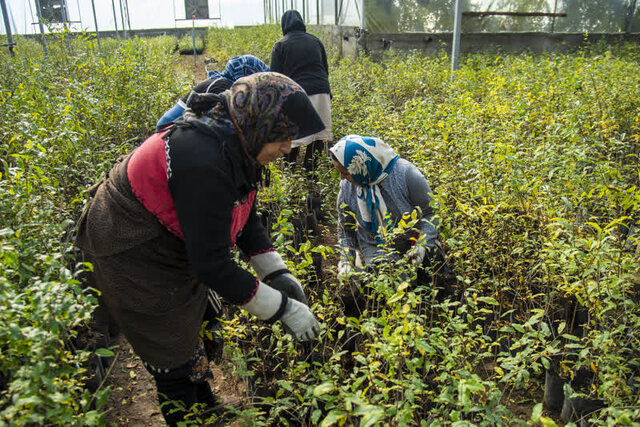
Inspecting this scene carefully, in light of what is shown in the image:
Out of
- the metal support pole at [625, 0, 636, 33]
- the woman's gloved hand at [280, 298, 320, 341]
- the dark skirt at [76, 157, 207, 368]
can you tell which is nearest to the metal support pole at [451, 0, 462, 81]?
the woman's gloved hand at [280, 298, 320, 341]

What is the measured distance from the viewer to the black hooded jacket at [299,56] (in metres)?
4.82

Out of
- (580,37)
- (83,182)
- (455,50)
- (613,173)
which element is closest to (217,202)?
(613,173)

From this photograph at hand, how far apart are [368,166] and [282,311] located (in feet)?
3.93

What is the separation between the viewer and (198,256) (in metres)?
Result: 1.49

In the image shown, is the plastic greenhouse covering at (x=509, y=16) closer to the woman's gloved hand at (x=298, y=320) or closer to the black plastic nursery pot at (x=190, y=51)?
the woman's gloved hand at (x=298, y=320)

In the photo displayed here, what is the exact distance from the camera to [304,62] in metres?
4.87

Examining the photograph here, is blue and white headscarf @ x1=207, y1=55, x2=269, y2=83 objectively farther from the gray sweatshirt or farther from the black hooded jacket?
the black hooded jacket

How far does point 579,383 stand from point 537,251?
2.12 ft

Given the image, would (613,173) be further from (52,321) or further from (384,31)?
(384,31)

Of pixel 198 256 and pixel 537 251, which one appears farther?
pixel 537 251

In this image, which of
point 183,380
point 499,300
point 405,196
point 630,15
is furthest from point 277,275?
point 630,15

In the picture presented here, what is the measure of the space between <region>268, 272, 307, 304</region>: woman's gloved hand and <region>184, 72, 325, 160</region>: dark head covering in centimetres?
66

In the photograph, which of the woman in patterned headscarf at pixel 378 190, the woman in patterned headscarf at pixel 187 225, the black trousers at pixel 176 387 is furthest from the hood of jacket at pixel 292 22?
the black trousers at pixel 176 387

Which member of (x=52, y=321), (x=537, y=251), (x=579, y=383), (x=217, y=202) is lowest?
(x=579, y=383)
